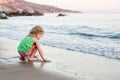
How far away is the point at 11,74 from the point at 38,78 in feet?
1.80

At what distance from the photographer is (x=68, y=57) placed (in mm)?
9555

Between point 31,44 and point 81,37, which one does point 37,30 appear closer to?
point 31,44

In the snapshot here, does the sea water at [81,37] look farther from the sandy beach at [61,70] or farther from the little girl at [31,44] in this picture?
the little girl at [31,44]

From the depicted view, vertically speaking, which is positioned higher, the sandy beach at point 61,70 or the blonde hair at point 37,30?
the blonde hair at point 37,30

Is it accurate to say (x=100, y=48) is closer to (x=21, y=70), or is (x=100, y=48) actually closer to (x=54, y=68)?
(x=54, y=68)

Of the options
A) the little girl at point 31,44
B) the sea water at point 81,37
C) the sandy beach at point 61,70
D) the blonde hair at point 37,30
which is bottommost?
the sea water at point 81,37

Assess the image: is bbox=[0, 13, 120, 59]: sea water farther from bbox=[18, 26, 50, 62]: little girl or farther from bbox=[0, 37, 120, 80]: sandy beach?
bbox=[18, 26, 50, 62]: little girl

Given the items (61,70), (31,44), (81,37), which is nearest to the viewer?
(61,70)

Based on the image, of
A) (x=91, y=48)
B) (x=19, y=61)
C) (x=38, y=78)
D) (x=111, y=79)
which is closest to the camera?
(x=38, y=78)

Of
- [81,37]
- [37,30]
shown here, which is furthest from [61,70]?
[81,37]

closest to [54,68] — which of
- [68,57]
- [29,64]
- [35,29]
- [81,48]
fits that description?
[29,64]

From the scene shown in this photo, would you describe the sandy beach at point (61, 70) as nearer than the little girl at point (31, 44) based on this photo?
Yes

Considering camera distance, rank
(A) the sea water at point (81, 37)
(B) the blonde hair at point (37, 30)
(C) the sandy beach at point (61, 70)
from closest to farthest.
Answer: (C) the sandy beach at point (61, 70) < (B) the blonde hair at point (37, 30) < (A) the sea water at point (81, 37)

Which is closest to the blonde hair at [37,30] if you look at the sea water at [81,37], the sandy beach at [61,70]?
the sandy beach at [61,70]
